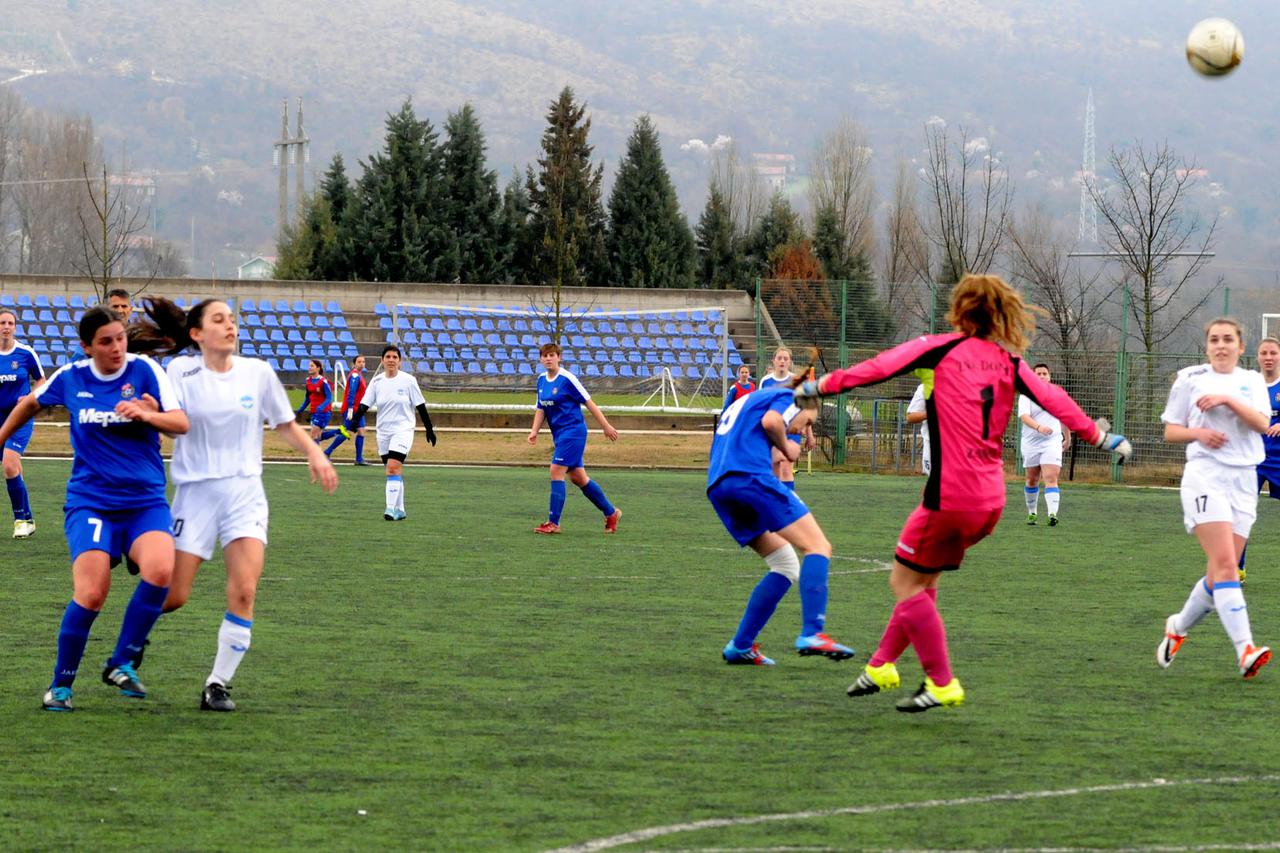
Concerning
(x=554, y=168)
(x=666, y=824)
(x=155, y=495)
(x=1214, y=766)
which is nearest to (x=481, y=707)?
(x=155, y=495)

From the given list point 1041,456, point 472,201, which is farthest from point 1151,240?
point 472,201

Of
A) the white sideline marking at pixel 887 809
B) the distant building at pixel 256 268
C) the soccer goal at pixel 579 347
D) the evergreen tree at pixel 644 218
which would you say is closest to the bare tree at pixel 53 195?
the distant building at pixel 256 268

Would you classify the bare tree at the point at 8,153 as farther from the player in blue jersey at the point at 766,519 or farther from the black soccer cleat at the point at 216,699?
the black soccer cleat at the point at 216,699

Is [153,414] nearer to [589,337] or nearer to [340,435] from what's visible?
[340,435]

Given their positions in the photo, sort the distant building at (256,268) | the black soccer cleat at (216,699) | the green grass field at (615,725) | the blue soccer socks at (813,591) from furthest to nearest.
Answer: the distant building at (256,268) < the blue soccer socks at (813,591) < the black soccer cleat at (216,699) < the green grass field at (615,725)

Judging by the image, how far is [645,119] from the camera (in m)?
66.1

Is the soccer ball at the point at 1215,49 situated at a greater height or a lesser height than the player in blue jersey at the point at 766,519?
greater

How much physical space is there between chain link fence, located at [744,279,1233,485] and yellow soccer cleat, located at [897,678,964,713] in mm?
20749

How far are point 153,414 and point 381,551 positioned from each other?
7713 millimetres

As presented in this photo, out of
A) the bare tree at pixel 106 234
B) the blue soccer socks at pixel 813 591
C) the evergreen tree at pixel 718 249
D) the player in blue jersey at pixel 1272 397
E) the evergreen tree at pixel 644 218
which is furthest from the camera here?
the evergreen tree at pixel 718 249

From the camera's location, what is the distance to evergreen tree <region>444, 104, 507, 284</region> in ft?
209

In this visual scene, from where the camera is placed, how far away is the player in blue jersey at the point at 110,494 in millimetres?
7184

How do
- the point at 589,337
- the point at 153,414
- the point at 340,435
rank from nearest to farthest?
the point at 153,414
the point at 340,435
the point at 589,337

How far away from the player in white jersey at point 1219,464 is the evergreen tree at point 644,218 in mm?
56261
